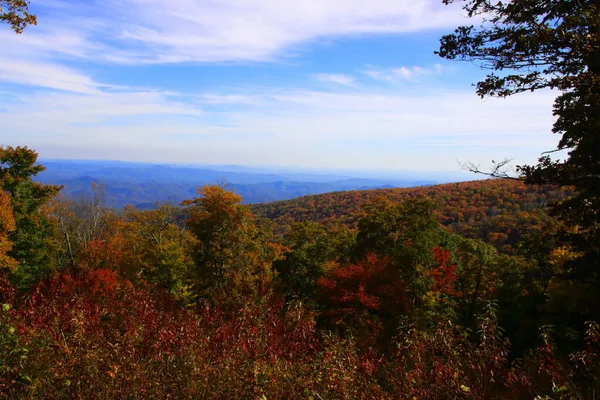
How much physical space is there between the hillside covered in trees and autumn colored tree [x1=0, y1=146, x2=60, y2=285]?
0.09 metres

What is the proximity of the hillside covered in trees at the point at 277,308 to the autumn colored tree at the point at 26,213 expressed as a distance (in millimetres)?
87

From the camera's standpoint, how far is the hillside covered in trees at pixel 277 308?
14.2 ft

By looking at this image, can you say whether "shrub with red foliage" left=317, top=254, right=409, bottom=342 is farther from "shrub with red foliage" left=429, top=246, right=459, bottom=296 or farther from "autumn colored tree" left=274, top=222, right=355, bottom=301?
"autumn colored tree" left=274, top=222, right=355, bottom=301

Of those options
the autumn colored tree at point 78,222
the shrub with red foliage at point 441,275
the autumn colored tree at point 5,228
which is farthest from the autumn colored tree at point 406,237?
the autumn colored tree at point 78,222

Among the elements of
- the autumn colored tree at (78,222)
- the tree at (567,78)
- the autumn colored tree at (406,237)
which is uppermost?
the tree at (567,78)

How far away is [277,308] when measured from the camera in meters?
7.28

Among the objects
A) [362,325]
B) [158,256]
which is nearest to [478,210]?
[362,325]

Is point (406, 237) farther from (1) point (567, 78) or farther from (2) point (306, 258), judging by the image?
(1) point (567, 78)

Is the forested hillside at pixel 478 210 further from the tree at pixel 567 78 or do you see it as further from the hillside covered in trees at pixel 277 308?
the tree at pixel 567 78

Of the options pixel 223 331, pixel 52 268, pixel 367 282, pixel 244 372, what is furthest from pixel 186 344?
pixel 52 268

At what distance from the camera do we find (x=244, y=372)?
13.8 feet

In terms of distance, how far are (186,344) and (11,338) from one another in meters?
2.03

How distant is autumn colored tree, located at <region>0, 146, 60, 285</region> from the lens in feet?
69.1

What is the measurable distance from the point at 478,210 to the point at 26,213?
6439cm
